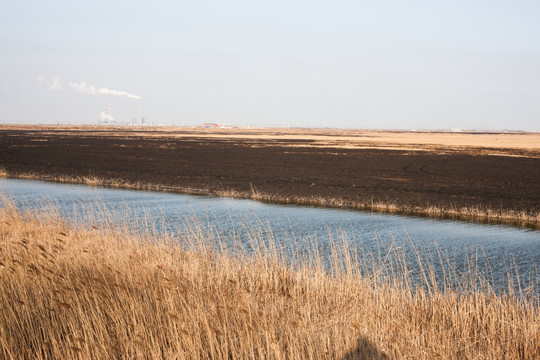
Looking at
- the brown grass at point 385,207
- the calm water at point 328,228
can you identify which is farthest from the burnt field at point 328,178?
the calm water at point 328,228

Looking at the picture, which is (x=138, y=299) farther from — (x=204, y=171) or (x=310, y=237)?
(x=204, y=171)

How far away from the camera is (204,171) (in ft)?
120

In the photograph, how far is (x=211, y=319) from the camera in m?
5.87

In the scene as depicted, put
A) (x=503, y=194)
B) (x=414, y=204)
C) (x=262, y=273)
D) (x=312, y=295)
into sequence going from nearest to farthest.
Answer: (x=312, y=295)
(x=262, y=273)
(x=414, y=204)
(x=503, y=194)

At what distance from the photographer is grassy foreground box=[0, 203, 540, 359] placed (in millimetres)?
5316

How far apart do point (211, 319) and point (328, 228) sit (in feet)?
40.6

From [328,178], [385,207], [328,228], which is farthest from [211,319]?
[328,178]

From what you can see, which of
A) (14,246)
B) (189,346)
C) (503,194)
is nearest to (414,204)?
(503,194)

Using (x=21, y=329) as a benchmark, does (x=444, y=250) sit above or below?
below

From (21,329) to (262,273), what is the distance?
3.97 metres

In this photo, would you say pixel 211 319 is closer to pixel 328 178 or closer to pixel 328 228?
pixel 328 228

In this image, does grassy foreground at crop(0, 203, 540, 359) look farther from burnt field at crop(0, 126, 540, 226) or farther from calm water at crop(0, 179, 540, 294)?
burnt field at crop(0, 126, 540, 226)

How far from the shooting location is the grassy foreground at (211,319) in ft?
17.4

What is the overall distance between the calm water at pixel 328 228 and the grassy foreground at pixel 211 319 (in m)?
3.91
